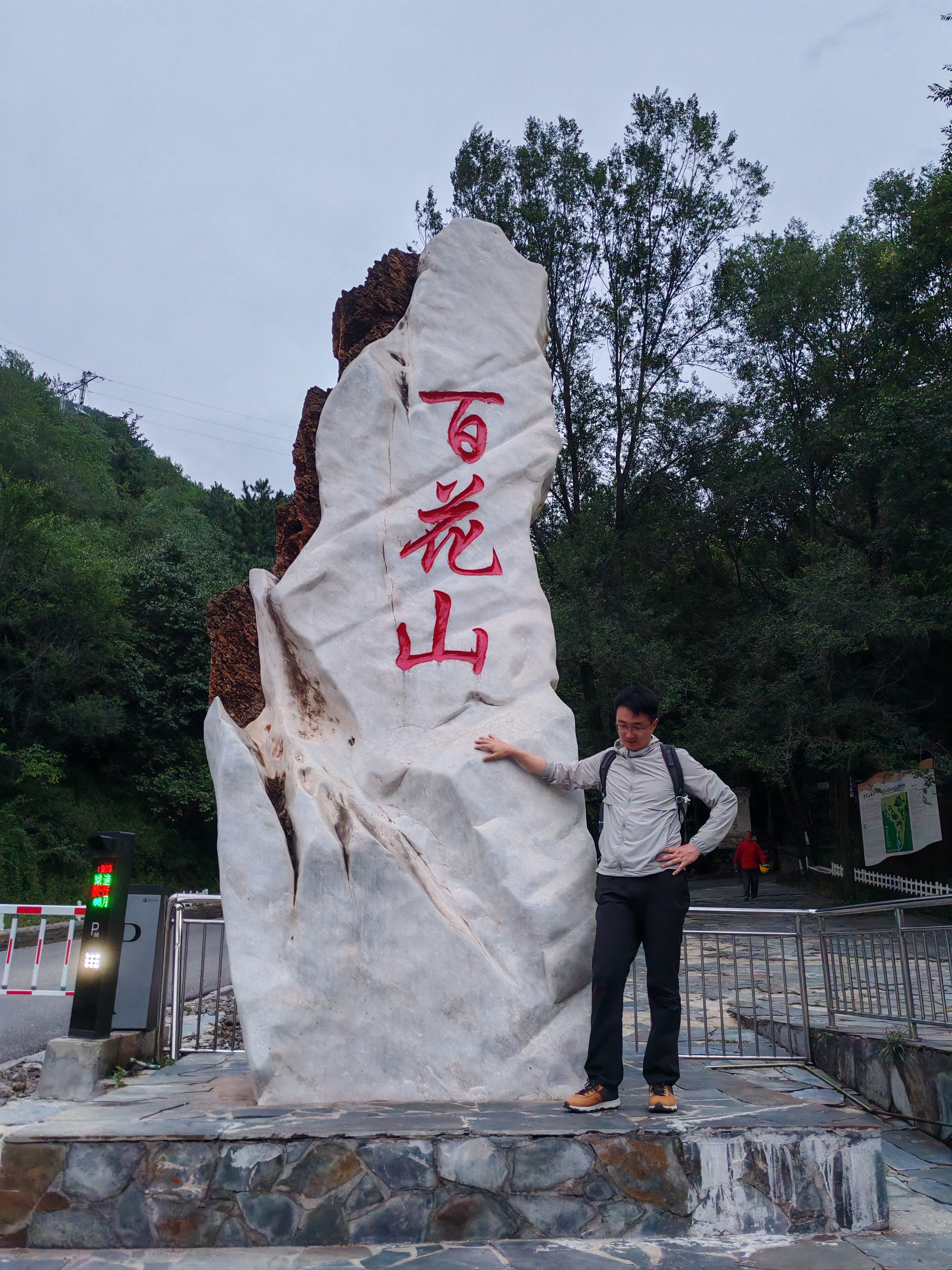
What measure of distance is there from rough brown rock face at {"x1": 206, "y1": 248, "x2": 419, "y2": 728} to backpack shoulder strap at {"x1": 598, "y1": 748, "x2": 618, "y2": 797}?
174 centimetres

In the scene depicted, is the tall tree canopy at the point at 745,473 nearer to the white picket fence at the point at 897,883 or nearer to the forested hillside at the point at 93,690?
the white picket fence at the point at 897,883

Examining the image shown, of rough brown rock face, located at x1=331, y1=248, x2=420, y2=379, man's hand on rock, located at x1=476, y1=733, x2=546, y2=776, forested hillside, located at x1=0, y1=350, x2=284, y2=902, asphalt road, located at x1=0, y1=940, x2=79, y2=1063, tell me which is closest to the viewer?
man's hand on rock, located at x1=476, y1=733, x2=546, y2=776

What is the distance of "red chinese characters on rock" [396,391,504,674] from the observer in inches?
182

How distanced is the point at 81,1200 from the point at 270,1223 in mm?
617

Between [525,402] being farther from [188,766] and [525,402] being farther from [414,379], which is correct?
[188,766]

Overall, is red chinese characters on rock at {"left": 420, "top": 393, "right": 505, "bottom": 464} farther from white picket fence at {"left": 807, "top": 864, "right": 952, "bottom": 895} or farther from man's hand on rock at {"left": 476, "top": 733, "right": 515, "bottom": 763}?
white picket fence at {"left": 807, "top": 864, "right": 952, "bottom": 895}

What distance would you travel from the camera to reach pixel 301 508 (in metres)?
4.96

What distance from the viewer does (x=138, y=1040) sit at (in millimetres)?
4805

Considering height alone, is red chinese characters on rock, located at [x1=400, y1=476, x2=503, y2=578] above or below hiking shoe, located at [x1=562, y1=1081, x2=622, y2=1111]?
above

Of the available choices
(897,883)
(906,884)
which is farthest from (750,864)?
(906,884)

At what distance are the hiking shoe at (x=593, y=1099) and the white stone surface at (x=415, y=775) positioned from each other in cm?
27

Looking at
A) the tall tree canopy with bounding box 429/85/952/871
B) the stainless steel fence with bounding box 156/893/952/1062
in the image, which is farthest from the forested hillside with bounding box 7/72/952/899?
the stainless steel fence with bounding box 156/893/952/1062

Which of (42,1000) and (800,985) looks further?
(42,1000)

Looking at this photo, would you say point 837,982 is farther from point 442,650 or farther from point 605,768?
point 442,650
